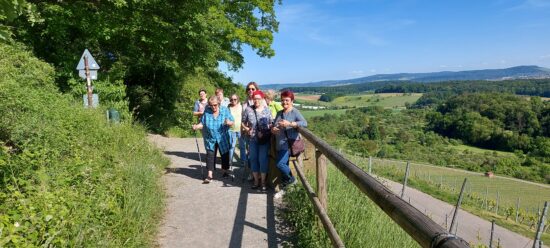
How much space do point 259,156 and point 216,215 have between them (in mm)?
1473

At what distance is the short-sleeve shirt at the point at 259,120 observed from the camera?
652 centimetres

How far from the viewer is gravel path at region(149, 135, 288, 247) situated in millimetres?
4566

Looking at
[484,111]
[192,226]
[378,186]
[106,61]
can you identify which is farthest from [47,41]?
[484,111]

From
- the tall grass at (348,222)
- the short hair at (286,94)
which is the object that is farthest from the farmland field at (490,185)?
the tall grass at (348,222)

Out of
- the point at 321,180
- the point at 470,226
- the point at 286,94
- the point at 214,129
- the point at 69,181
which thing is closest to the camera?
the point at 321,180

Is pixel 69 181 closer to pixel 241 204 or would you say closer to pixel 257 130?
pixel 241 204

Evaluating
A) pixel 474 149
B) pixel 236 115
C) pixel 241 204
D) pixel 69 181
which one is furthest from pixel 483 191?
pixel 69 181

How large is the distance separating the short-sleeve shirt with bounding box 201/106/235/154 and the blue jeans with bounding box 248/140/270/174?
776 mm

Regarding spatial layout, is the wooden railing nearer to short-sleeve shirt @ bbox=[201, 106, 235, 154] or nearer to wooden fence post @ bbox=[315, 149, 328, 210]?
wooden fence post @ bbox=[315, 149, 328, 210]

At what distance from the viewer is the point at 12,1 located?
301cm

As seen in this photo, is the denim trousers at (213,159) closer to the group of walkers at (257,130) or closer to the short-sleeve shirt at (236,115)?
the group of walkers at (257,130)

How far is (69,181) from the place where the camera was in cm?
450

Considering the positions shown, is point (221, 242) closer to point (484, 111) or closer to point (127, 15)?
point (127, 15)

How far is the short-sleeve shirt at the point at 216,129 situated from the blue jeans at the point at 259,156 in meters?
0.78
